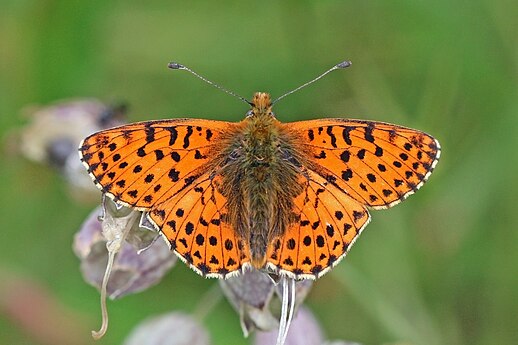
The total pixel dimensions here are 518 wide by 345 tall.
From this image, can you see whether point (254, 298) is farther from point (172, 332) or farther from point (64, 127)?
point (64, 127)

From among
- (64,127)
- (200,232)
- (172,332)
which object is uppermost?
(200,232)

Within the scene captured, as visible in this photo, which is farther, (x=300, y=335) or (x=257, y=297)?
(x=300, y=335)

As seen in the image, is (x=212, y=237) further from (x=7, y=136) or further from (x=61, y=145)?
(x=7, y=136)

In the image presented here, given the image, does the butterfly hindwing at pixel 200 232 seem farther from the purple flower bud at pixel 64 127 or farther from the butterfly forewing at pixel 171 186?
the purple flower bud at pixel 64 127

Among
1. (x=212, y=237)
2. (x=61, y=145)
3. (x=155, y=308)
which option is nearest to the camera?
(x=212, y=237)

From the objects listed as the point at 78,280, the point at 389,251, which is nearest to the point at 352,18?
the point at 389,251

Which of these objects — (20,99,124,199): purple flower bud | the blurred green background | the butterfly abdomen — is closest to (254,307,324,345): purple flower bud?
the blurred green background

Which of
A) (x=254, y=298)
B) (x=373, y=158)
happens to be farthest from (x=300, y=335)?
(x=373, y=158)

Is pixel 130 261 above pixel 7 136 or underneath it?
above
